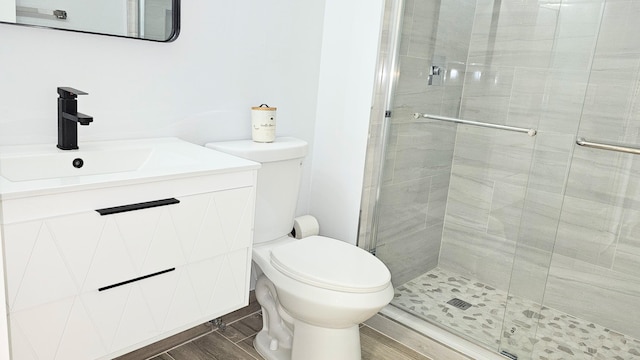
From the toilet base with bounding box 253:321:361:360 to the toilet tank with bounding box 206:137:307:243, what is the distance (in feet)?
1.34

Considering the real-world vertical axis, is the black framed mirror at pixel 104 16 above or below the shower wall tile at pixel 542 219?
above

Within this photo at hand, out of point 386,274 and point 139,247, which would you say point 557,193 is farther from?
point 139,247

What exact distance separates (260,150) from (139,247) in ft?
2.18

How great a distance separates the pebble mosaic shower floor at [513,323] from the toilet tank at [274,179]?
0.77m

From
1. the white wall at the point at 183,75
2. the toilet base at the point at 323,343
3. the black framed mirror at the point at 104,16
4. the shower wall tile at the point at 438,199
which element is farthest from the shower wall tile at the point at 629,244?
the black framed mirror at the point at 104,16

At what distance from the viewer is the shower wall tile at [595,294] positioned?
225 cm

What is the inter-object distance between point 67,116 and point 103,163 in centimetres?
18

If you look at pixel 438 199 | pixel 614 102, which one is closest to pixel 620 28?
pixel 614 102

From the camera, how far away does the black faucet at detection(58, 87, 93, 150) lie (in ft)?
4.67

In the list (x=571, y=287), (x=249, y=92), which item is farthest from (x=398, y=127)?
(x=571, y=287)

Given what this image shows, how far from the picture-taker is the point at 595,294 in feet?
7.71

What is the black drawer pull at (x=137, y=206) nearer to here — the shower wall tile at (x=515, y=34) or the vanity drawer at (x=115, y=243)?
the vanity drawer at (x=115, y=243)

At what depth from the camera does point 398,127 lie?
2.31 metres

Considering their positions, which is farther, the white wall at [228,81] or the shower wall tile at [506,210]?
the shower wall tile at [506,210]
